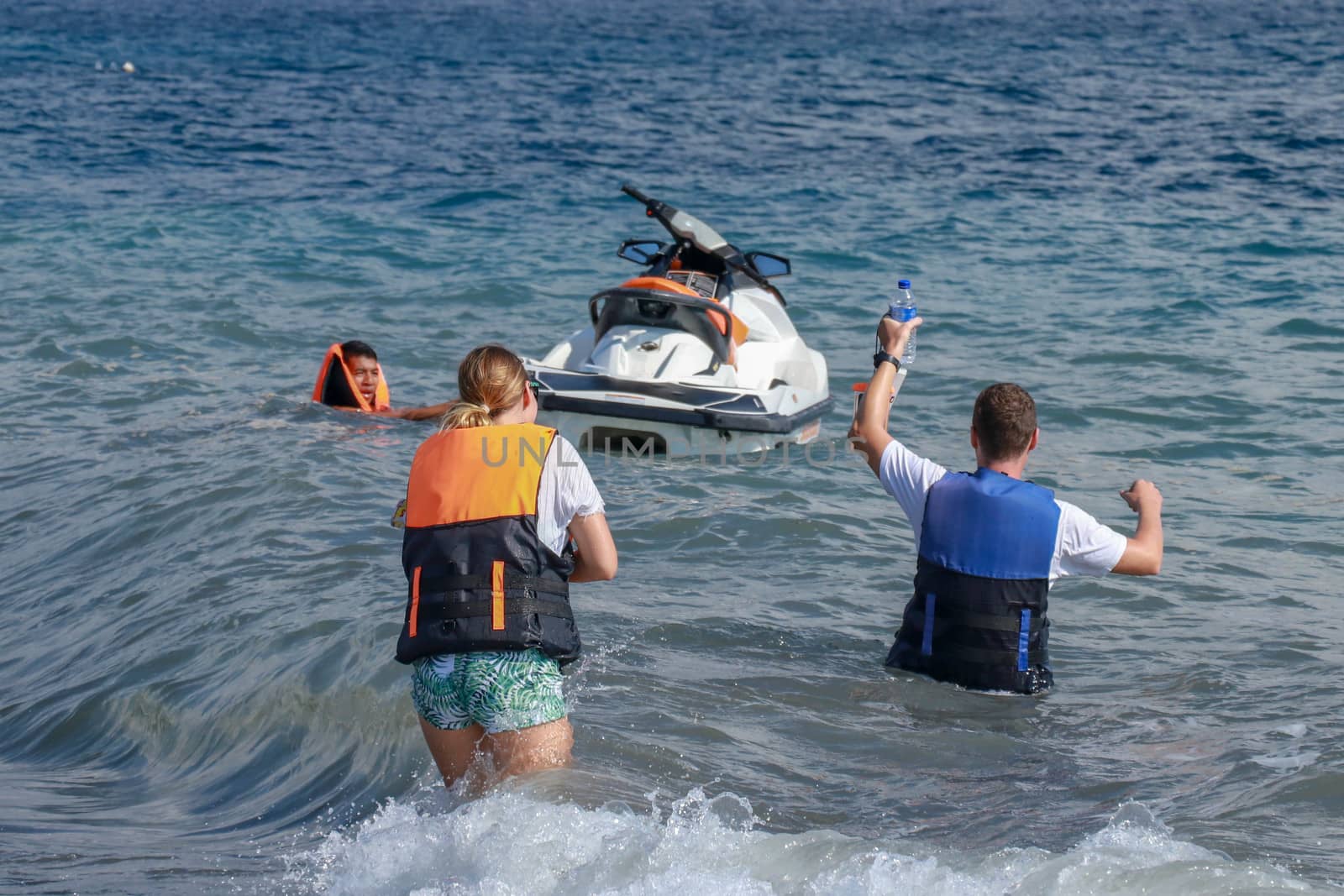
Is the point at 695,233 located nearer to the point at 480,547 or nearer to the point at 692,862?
the point at 480,547

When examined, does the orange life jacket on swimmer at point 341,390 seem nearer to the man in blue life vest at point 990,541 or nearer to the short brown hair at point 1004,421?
the man in blue life vest at point 990,541

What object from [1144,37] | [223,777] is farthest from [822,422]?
[1144,37]

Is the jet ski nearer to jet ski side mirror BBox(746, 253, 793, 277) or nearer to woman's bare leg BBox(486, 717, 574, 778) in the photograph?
jet ski side mirror BBox(746, 253, 793, 277)

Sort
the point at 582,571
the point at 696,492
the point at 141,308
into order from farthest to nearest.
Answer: the point at 141,308
the point at 696,492
the point at 582,571

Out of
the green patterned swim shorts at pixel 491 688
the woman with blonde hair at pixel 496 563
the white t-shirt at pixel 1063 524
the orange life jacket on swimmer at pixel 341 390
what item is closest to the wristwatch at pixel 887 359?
the white t-shirt at pixel 1063 524

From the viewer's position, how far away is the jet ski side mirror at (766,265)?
10.0 meters

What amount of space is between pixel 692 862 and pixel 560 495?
1071mm

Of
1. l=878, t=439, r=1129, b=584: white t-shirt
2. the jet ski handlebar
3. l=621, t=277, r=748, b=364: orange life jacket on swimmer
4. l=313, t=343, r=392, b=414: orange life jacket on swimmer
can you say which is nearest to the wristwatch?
l=878, t=439, r=1129, b=584: white t-shirt

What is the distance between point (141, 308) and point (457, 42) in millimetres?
25812

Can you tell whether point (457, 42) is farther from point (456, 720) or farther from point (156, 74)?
point (456, 720)

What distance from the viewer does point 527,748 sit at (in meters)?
4.18

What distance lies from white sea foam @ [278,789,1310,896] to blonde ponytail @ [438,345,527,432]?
3.55ft

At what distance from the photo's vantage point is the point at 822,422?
1037 centimetres

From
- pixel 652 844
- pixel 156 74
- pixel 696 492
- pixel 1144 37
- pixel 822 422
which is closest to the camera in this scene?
pixel 652 844
